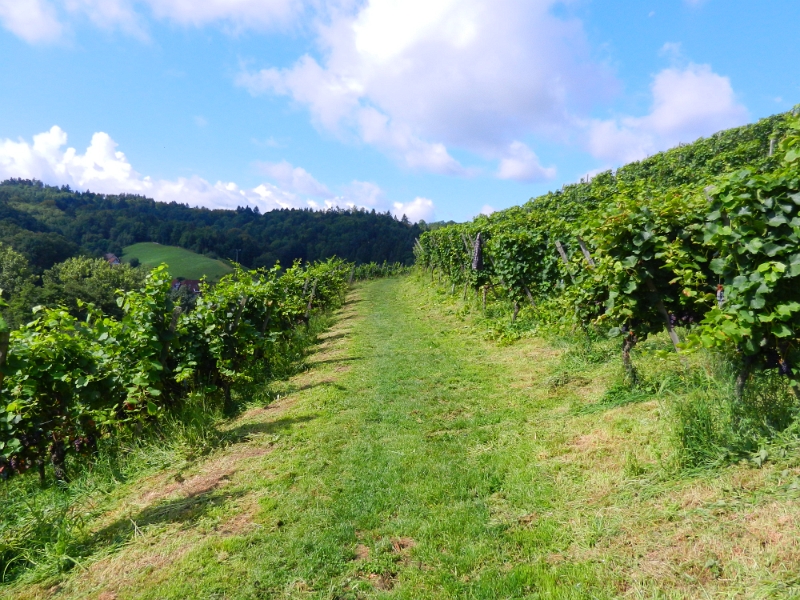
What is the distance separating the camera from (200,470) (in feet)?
16.7

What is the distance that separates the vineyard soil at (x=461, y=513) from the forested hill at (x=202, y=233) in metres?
74.4

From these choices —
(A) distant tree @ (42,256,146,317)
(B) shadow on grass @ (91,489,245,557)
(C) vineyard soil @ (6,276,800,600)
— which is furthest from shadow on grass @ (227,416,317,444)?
(A) distant tree @ (42,256,146,317)

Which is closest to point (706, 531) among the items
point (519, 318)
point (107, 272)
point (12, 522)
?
point (12, 522)

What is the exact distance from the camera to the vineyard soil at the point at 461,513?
2.77 meters

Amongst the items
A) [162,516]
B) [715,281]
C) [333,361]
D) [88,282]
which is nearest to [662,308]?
[715,281]

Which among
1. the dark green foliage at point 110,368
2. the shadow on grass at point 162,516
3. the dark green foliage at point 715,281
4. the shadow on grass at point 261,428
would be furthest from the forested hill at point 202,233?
the shadow on grass at point 162,516

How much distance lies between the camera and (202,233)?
108062mm

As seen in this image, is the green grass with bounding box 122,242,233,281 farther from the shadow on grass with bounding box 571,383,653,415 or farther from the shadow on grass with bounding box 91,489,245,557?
the shadow on grass with bounding box 571,383,653,415

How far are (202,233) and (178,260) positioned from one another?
50.3 feet

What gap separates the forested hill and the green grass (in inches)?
144

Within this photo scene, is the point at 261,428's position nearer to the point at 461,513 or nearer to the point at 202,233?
the point at 461,513

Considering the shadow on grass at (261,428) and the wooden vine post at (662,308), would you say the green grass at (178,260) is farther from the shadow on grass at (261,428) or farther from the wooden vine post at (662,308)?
the wooden vine post at (662,308)

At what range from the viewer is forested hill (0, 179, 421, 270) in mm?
82744

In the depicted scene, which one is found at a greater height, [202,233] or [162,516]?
[202,233]
